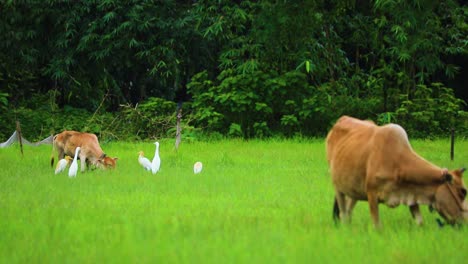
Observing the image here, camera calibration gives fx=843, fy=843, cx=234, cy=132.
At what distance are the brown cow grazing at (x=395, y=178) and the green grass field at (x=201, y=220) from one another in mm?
251

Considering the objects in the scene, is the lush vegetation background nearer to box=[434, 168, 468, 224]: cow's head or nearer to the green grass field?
the green grass field

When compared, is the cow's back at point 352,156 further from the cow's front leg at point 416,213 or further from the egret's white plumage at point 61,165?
the egret's white plumage at point 61,165

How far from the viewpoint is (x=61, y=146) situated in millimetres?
14141

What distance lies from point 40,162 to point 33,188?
3.68 m

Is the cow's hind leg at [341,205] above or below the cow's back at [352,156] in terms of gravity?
below

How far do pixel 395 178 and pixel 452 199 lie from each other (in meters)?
0.54

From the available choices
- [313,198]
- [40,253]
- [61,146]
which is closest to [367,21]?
[61,146]

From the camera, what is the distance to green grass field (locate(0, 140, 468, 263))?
675cm

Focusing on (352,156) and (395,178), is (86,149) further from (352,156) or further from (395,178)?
(395,178)

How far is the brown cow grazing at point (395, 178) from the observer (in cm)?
762

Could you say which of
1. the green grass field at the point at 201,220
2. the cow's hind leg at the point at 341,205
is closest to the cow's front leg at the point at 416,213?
the green grass field at the point at 201,220

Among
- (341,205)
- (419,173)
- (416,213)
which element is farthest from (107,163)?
(419,173)

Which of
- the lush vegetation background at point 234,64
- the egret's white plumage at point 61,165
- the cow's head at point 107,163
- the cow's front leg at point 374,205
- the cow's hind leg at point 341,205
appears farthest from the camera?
the lush vegetation background at point 234,64

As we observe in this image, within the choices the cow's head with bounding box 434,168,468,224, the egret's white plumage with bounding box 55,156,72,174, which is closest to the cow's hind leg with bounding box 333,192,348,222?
the cow's head with bounding box 434,168,468,224
